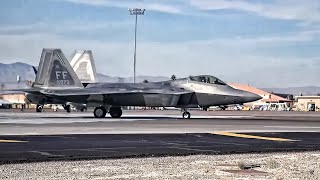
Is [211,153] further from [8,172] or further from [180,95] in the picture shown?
[180,95]

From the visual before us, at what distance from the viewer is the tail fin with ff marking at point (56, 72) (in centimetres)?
4484

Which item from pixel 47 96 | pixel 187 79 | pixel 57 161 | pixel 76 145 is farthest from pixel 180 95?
pixel 57 161

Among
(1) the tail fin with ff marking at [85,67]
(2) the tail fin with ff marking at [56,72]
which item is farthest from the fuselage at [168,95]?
(1) the tail fin with ff marking at [85,67]

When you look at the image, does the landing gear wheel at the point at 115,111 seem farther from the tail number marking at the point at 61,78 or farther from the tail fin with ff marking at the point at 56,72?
the tail number marking at the point at 61,78

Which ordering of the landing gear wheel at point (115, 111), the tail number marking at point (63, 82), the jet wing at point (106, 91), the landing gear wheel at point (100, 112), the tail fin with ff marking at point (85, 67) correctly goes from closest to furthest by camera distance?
the jet wing at point (106, 91) → the landing gear wheel at point (100, 112) → the landing gear wheel at point (115, 111) → the tail number marking at point (63, 82) → the tail fin with ff marking at point (85, 67)

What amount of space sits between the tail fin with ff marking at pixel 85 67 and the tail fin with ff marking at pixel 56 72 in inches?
582

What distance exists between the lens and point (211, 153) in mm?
13867

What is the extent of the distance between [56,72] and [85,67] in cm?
1735

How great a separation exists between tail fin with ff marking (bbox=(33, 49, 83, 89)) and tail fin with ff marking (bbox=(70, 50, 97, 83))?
14.8 metres

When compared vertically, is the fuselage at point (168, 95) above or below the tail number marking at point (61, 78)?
below

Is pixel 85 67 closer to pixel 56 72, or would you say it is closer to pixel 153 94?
pixel 56 72

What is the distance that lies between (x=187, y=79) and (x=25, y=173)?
32.6 metres

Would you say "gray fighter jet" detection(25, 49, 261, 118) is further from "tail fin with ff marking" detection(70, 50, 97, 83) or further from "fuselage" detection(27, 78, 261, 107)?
"tail fin with ff marking" detection(70, 50, 97, 83)

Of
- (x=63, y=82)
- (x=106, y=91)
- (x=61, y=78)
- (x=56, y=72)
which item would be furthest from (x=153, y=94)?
(x=56, y=72)
